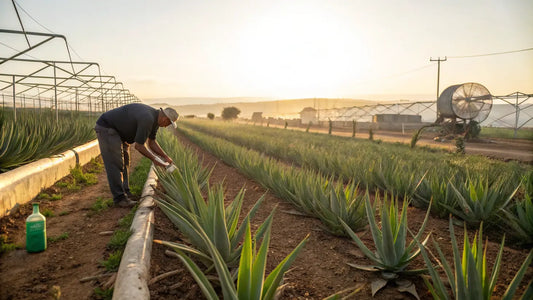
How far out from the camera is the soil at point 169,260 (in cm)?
220

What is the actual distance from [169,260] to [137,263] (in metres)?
0.47

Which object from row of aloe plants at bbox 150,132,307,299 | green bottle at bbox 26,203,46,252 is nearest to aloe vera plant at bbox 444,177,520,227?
row of aloe plants at bbox 150,132,307,299

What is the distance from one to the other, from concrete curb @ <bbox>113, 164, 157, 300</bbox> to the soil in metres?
0.13

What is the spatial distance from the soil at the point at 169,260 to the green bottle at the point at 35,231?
7 centimetres

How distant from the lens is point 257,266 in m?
1.69

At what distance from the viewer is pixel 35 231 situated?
2645 millimetres

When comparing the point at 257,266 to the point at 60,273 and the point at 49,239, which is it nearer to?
the point at 60,273

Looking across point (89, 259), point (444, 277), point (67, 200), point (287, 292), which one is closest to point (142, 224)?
point (89, 259)

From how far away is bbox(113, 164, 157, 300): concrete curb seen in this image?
6.12 feet

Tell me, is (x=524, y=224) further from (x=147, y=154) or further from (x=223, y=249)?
(x=147, y=154)

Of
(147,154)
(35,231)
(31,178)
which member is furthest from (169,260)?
(31,178)

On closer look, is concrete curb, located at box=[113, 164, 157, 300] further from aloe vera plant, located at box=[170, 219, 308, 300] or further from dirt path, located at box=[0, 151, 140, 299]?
aloe vera plant, located at box=[170, 219, 308, 300]

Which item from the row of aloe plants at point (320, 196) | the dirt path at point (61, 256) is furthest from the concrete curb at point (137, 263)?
the row of aloe plants at point (320, 196)

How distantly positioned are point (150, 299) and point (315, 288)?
3.74 ft
